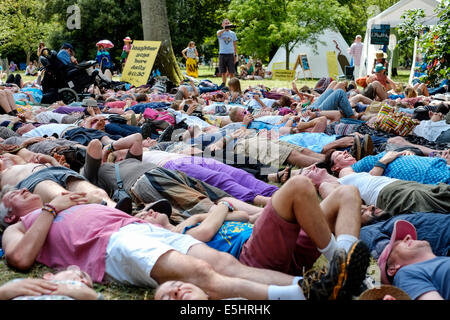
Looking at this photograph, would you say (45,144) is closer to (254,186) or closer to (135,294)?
(254,186)

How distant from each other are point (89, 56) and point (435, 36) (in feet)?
81.9

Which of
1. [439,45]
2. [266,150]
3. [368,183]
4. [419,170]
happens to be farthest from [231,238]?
[439,45]

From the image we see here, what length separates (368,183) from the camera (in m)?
3.80

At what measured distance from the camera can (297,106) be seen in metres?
8.04

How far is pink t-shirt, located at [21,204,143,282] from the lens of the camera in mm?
2609

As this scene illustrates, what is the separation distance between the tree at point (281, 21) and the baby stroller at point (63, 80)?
46.4 ft

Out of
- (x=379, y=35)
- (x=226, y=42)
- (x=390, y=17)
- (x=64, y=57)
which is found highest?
(x=390, y=17)

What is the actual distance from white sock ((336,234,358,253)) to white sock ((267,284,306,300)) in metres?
0.46

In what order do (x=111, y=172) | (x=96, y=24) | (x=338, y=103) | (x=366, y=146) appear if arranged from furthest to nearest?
(x=96, y=24), (x=338, y=103), (x=366, y=146), (x=111, y=172)

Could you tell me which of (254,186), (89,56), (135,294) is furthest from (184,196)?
(89,56)

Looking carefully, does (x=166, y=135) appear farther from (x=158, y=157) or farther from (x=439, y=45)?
(x=439, y=45)

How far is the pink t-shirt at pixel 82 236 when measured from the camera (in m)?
2.61

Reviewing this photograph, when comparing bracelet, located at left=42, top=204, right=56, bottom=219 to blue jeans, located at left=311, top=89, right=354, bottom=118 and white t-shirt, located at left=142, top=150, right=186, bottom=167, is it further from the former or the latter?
blue jeans, located at left=311, top=89, right=354, bottom=118

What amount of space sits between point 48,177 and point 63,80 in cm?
703
